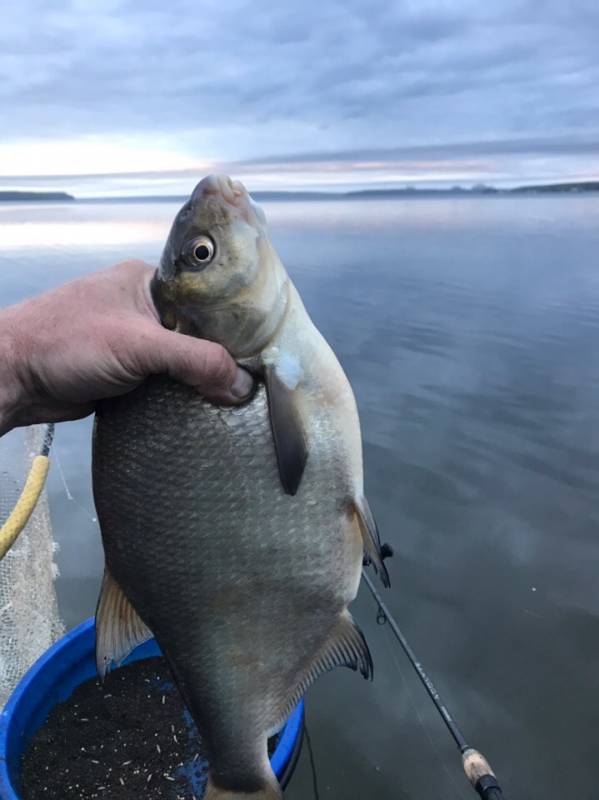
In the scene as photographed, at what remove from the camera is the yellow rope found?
2.75 metres

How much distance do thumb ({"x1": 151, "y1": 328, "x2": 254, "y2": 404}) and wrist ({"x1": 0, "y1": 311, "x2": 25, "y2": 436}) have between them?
502mm

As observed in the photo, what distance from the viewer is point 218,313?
1755 mm

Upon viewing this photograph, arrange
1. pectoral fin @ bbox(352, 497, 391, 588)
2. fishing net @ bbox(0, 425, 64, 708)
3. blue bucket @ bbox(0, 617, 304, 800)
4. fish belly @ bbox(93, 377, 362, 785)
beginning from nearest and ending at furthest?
1. fish belly @ bbox(93, 377, 362, 785)
2. pectoral fin @ bbox(352, 497, 391, 588)
3. blue bucket @ bbox(0, 617, 304, 800)
4. fishing net @ bbox(0, 425, 64, 708)

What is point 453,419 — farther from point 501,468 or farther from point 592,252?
point 592,252

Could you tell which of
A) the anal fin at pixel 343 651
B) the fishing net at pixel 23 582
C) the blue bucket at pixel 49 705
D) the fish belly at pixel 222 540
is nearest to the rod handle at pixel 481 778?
the blue bucket at pixel 49 705

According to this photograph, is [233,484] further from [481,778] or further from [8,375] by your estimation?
[481,778]

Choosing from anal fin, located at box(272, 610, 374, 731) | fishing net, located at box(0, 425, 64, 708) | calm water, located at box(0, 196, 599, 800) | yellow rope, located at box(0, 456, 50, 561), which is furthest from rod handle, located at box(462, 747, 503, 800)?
fishing net, located at box(0, 425, 64, 708)

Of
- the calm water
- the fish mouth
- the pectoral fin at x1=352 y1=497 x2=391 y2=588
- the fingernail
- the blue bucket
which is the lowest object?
the calm water

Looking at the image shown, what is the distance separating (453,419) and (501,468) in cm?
148

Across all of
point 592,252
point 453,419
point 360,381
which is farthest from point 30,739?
point 592,252

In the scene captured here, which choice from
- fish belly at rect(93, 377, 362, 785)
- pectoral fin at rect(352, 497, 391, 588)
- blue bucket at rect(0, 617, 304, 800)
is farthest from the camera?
blue bucket at rect(0, 617, 304, 800)

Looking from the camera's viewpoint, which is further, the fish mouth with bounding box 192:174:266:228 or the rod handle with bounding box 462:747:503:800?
the rod handle with bounding box 462:747:503:800

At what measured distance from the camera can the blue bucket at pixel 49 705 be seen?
9.64 ft

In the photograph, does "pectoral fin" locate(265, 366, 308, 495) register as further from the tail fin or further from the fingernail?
the tail fin
